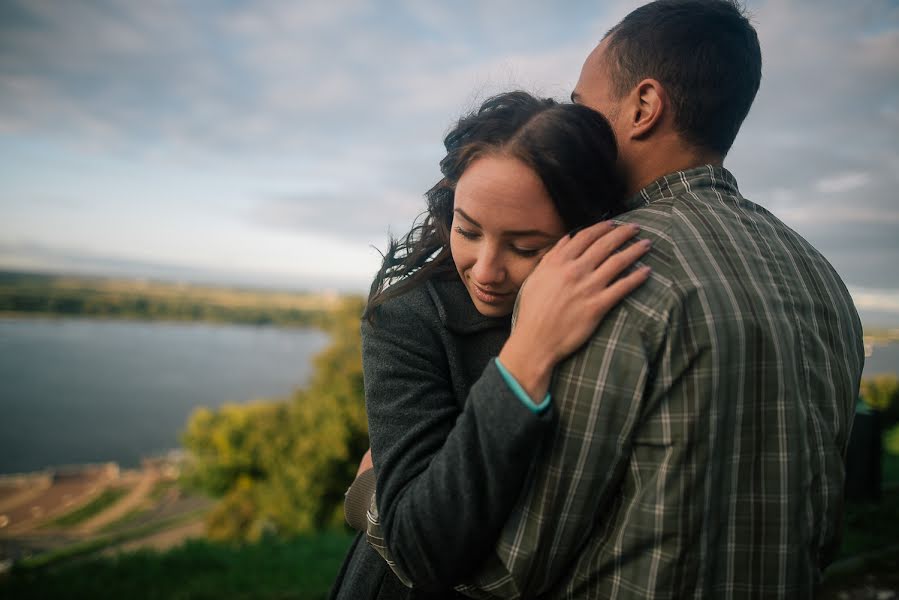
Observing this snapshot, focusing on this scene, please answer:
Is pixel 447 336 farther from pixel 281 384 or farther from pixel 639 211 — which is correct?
pixel 281 384

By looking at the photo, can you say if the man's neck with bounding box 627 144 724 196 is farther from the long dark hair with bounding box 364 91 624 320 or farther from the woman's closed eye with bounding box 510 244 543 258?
the woman's closed eye with bounding box 510 244 543 258

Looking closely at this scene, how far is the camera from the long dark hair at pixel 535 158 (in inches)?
54.4

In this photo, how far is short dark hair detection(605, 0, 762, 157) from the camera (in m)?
1.41

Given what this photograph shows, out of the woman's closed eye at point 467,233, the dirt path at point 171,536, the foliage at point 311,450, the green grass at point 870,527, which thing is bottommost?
the dirt path at point 171,536

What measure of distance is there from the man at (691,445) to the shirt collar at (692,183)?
18cm

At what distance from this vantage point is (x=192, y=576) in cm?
786

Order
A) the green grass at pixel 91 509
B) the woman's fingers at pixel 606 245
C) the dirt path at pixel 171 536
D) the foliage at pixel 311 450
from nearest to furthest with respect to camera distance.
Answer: the woman's fingers at pixel 606 245 → the foliage at pixel 311 450 → the dirt path at pixel 171 536 → the green grass at pixel 91 509

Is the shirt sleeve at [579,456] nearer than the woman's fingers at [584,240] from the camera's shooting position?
Yes

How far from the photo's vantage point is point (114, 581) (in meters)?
8.10

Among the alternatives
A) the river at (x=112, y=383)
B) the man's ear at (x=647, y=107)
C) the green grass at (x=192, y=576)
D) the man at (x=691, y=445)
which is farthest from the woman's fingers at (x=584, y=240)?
the river at (x=112, y=383)

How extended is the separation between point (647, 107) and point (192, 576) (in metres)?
9.32

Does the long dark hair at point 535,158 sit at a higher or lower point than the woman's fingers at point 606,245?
higher

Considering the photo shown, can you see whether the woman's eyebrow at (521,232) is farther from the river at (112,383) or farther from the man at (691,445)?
the river at (112,383)

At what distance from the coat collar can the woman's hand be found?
0.34m
